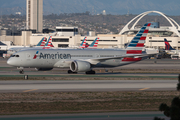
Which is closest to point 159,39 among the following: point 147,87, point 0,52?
point 0,52

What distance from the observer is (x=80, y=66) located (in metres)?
48.1

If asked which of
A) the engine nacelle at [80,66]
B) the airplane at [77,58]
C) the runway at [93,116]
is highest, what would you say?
the airplane at [77,58]

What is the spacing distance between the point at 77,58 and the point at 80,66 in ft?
12.1

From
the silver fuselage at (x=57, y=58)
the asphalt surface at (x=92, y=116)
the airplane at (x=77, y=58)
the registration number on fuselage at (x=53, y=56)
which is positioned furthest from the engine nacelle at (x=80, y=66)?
the asphalt surface at (x=92, y=116)

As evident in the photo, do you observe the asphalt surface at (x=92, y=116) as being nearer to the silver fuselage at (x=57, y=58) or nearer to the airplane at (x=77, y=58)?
the airplane at (x=77, y=58)

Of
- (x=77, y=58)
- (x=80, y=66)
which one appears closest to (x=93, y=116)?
(x=80, y=66)

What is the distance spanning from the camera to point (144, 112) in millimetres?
22469

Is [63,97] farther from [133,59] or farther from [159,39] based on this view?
[159,39]

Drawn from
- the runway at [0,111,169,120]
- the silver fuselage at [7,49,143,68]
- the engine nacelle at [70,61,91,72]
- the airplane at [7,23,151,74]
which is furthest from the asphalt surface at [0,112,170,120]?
the silver fuselage at [7,49,143,68]

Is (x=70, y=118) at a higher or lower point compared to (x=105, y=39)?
lower

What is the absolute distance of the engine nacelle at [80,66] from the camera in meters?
48.0

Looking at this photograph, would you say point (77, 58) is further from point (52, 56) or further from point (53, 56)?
point (52, 56)

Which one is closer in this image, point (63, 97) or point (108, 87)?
point (63, 97)

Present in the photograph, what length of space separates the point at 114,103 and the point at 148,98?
4.47 m
